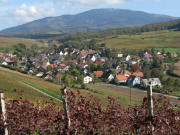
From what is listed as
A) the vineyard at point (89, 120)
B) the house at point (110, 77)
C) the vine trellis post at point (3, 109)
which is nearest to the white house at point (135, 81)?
the house at point (110, 77)

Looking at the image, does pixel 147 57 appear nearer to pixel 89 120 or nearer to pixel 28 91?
pixel 28 91

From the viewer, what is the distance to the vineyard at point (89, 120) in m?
5.51

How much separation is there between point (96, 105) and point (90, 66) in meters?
70.7

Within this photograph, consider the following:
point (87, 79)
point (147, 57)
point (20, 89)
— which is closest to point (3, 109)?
point (20, 89)

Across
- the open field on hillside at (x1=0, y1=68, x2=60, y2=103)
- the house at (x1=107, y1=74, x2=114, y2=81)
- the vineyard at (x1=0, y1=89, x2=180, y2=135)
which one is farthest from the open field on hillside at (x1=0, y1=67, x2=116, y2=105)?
the house at (x1=107, y1=74, x2=114, y2=81)

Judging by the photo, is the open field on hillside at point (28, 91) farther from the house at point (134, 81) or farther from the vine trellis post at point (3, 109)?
the house at point (134, 81)

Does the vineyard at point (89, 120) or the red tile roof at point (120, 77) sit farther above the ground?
the vineyard at point (89, 120)

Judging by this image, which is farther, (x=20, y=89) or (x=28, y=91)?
(x=28, y=91)

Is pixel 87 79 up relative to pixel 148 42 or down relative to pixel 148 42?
down

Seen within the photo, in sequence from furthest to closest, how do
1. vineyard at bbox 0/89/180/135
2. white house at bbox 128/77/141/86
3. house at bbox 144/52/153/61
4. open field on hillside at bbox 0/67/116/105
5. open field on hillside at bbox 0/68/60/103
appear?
1. house at bbox 144/52/153/61
2. white house at bbox 128/77/141/86
3. open field on hillside at bbox 0/67/116/105
4. open field on hillside at bbox 0/68/60/103
5. vineyard at bbox 0/89/180/135

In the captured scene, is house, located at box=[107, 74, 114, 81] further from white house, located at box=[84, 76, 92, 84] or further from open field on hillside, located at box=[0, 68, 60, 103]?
open field on hillside, located at box=[0, 68, 60, 103]

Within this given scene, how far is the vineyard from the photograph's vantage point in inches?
217

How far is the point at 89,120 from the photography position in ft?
19.2

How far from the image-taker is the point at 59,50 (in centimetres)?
12762
